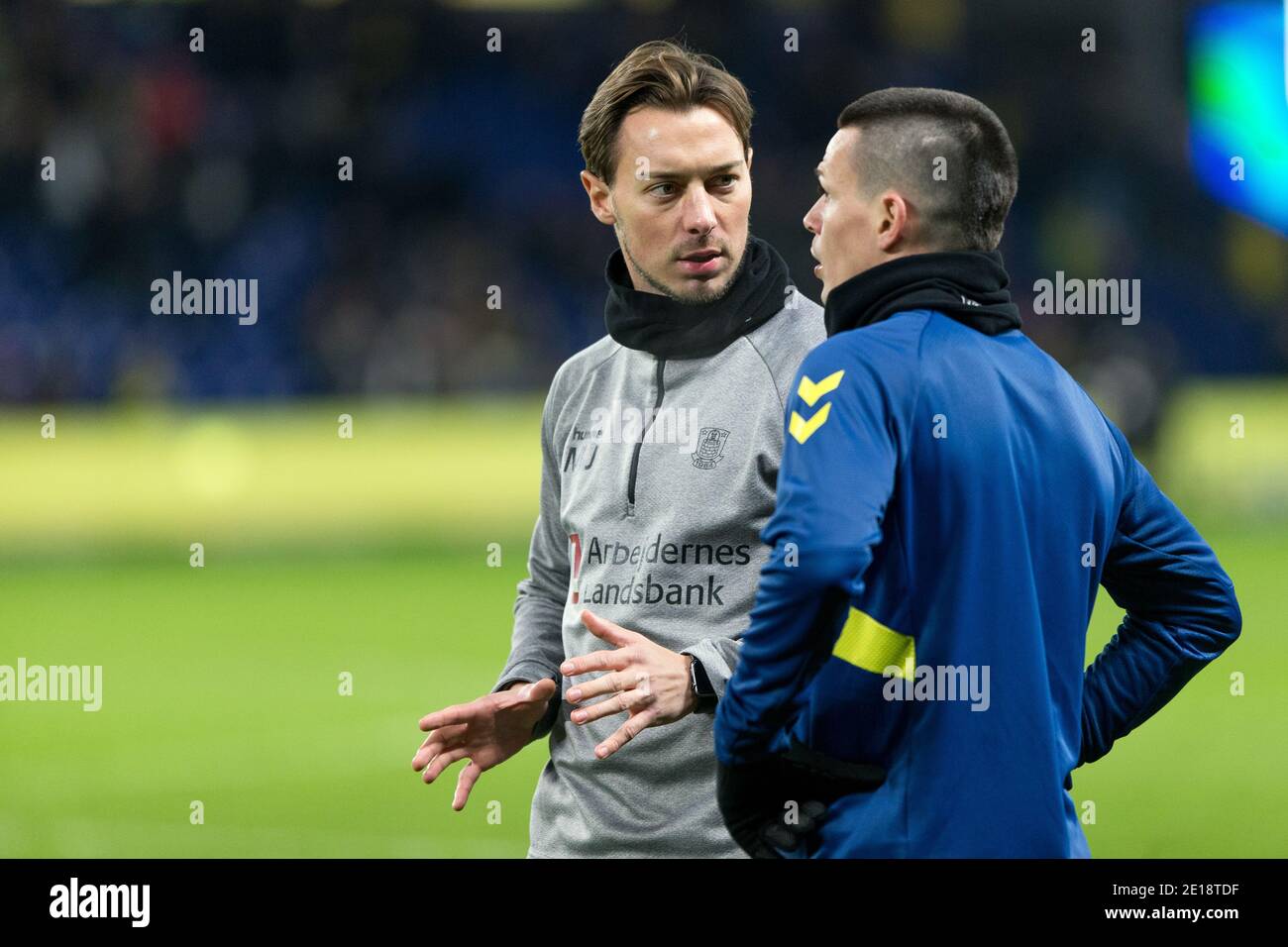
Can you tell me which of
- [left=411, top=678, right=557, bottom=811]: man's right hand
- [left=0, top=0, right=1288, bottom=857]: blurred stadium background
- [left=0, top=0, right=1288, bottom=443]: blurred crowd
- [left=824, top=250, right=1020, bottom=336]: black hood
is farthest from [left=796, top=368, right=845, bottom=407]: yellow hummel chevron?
[left=0, top=0, right=1288, bottom=443]: blurred crowd

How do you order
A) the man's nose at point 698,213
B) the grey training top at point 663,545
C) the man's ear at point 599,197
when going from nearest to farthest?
the grey training top at point 663,545 → the man's nose at point 698,213 → the man's ear at point 599,197

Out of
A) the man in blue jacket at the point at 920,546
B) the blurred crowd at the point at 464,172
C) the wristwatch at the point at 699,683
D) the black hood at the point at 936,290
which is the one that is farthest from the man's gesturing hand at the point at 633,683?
the blurred crowd at the point at 464,172

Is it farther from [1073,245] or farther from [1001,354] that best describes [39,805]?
[1073,245]

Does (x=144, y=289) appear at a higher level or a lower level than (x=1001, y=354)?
higher

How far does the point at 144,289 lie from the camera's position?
1814cm

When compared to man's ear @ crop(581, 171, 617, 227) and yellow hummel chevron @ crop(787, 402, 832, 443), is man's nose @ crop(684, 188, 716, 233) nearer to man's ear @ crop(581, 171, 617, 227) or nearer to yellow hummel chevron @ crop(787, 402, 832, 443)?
man's ear @ crop(581, 171, 617, 227)

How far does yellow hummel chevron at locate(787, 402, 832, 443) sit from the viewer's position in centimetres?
228

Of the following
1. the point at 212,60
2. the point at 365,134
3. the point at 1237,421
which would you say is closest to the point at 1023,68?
the point at 1237,421

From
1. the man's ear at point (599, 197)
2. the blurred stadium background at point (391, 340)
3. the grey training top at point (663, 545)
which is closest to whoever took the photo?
the grey training top at point (663, 545)

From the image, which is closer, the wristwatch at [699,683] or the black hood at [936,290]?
the black hood at [936,290]

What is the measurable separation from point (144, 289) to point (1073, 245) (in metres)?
10.4

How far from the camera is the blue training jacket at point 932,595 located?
2262mm

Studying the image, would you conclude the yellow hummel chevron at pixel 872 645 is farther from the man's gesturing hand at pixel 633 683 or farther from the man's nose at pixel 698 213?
the man's nose at pixel 698 213

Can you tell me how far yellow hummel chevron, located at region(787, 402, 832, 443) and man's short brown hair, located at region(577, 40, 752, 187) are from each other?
851mm
